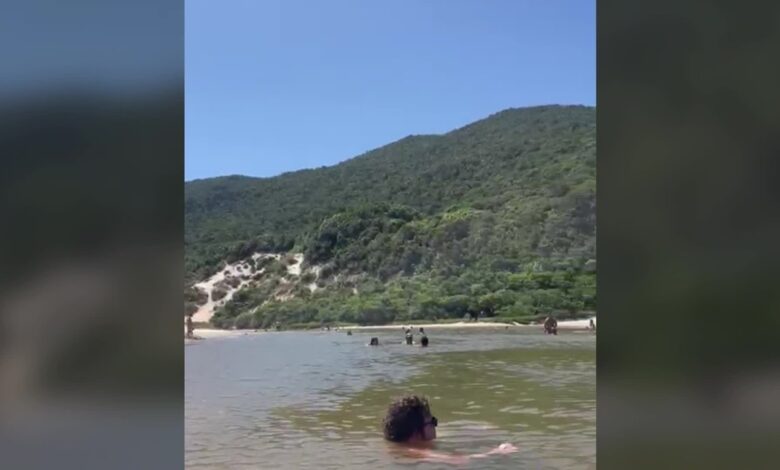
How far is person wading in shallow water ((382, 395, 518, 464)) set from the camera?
616cm

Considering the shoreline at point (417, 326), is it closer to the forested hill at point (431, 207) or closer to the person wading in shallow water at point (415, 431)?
the forested hill at point (431, 207)

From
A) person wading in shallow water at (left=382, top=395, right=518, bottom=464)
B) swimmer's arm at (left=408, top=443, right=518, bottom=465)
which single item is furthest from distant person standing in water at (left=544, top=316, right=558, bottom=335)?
person wading in shallow water at (left=382, top=395, right=518, bottom=464)

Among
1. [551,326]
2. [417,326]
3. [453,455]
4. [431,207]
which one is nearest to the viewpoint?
[453,455]

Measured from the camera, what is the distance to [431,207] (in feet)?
86.0

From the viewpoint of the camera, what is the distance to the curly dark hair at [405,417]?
6.10 metres

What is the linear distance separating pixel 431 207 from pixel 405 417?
20026 mm
